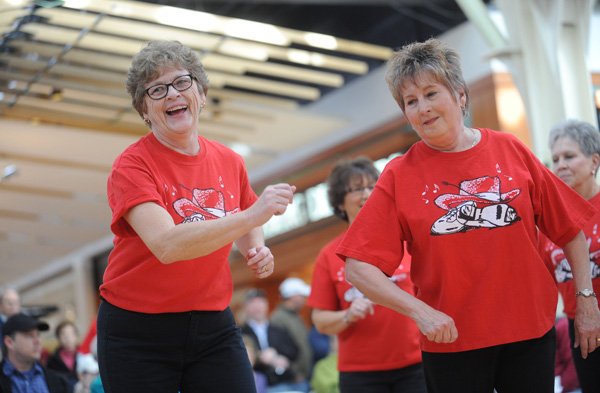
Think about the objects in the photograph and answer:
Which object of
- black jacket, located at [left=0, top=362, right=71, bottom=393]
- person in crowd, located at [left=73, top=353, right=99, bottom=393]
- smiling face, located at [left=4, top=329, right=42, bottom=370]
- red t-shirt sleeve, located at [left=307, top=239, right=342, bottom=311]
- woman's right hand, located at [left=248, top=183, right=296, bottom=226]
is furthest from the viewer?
person in crowd, located at [left=73, top=353, right=99, bottom=393]

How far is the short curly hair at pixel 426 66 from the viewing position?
3.05 metres

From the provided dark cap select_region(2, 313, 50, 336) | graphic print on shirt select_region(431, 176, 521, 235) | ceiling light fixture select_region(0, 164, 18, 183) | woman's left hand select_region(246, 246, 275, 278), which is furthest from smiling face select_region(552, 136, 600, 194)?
ceiling light fixture select_region(0, 164, 18, 183)

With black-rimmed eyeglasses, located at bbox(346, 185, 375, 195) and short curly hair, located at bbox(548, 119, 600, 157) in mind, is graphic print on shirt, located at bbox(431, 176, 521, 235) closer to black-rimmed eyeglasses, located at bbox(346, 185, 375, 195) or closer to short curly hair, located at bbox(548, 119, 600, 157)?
short curly hair, located at bbox(548, 119, 600, 157)

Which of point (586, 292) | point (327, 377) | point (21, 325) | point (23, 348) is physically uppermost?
point (586, 292)

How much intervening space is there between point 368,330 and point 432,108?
1712mm

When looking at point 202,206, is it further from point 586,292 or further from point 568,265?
point 568,265

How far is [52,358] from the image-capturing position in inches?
345

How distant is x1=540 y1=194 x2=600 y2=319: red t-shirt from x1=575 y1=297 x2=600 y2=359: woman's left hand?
67 cm

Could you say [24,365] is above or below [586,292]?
below

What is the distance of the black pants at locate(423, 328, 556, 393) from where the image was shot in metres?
2.96

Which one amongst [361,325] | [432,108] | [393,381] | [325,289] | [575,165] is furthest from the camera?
[325,289]

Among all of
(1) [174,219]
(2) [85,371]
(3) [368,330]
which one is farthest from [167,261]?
(2) [85,371]

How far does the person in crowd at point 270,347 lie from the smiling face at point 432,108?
18.3 feet

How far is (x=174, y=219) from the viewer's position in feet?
10.0
